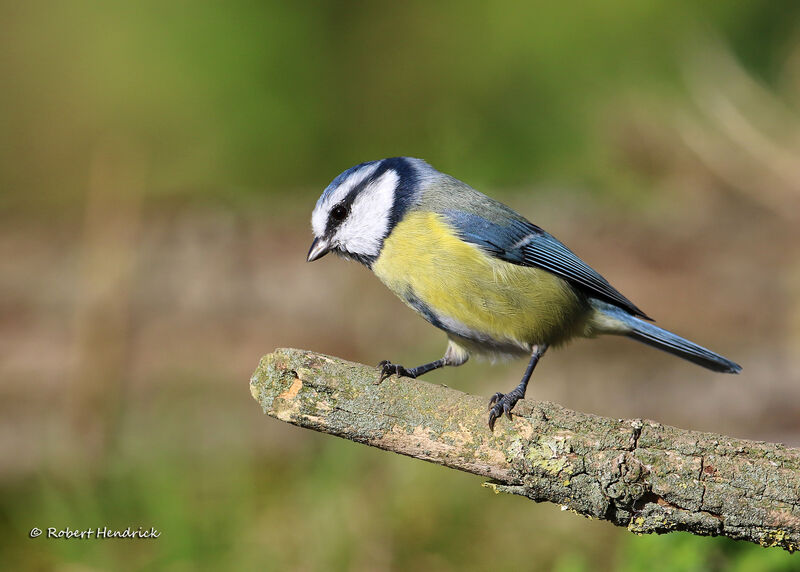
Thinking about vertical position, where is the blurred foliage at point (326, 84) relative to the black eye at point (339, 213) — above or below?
above

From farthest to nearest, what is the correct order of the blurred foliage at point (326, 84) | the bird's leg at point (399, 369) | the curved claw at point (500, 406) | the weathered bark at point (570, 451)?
the blurred foliage at point (326, 84) < the bird's leg at point (399, 369) < the curved claw at point (500, 406) < the weathered bark at point (570, 451)

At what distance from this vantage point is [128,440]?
9.77 feet

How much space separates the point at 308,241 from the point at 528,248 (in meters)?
2.06

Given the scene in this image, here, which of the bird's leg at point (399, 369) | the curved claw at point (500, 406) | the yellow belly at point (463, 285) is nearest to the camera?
the curved claw at point (500, 406)

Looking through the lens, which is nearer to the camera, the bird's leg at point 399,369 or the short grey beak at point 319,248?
the bird's leg at point 399,369

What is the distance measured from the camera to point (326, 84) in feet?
14.6

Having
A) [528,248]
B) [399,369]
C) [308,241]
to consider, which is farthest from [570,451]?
[308,241]

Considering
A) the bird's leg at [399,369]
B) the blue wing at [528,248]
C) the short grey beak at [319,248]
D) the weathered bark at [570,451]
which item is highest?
the blue wing at [528,248]

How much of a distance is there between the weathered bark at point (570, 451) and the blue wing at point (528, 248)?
598 mm

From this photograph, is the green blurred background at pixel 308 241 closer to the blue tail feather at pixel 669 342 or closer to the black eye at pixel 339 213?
the blue tail feather at pixel 669 342

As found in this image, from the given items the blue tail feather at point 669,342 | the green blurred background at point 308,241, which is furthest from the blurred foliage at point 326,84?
the blue tail feather at point 669,342

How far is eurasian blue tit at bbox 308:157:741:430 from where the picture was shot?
191cm

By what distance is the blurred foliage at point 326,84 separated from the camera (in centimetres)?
434

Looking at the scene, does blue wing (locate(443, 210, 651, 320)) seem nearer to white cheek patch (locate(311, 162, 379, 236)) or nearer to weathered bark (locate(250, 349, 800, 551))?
white cheek patch (locate(311, 162, 379, 236))
